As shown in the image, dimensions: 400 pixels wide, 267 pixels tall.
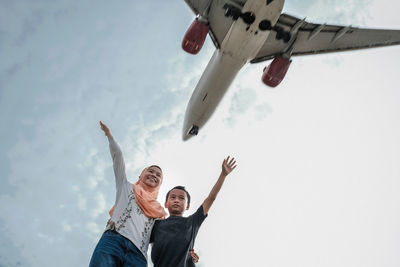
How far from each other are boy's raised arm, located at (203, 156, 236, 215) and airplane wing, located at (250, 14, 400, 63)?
1206 centimetres

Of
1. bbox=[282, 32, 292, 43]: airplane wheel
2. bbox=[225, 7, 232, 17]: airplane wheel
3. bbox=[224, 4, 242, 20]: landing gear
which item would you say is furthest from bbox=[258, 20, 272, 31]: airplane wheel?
bbox=[282, 32, 292, 43]: airplane wheel

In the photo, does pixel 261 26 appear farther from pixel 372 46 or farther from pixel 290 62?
pixel 372 46

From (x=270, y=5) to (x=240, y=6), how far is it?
67.2 inches

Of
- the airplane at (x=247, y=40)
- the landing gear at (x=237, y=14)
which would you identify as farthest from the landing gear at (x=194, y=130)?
the landing gear at (x=237, y=14)

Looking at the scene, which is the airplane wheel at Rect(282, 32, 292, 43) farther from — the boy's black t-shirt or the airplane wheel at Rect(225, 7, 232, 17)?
the boy's black t-shirt

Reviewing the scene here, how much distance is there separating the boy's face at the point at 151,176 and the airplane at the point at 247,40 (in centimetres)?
962

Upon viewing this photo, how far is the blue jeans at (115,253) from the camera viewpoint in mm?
3910

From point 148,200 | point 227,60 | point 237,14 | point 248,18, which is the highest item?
point 237,14

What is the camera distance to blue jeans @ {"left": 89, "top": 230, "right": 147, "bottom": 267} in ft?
12.8

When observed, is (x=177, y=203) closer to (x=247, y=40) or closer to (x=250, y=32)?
(x=250, y=32)

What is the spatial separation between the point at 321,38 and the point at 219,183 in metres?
13.9

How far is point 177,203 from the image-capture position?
522cm

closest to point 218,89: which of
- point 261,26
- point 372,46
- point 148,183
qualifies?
point 261,26

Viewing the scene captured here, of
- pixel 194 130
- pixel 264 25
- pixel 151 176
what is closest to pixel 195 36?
pixel 264 25
